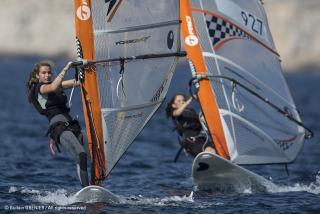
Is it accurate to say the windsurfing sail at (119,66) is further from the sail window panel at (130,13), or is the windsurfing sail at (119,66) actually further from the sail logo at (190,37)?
the sail logo at (190,37)

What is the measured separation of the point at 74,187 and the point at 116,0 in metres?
4.26

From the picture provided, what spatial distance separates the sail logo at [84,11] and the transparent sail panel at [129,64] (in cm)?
15

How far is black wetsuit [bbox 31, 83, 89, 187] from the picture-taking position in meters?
14.4

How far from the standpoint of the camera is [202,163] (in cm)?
1591

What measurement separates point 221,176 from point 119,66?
305 centimetres

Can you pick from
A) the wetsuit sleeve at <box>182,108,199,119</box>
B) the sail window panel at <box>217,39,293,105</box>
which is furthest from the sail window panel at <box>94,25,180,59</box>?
the wetsuit sleeve at <box>182,108,199,119</box>

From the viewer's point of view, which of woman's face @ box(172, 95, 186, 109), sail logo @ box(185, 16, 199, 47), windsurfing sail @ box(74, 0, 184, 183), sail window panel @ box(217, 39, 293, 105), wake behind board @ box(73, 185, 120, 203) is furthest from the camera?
sail window panel @ box(217, 39, 293, 105)

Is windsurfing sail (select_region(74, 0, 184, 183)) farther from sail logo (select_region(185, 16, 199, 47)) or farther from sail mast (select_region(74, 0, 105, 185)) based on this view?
sail logo (select_region(185, 16, 199, 47))

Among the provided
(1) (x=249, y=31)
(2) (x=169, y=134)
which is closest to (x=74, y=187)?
(1) (x=249, y=31)

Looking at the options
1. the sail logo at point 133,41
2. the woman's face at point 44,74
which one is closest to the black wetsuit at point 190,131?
the sail logo at point 133,41

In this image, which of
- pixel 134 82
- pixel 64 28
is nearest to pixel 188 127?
pixel 134 82

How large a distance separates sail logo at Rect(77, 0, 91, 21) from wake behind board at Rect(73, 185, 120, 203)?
2.74m

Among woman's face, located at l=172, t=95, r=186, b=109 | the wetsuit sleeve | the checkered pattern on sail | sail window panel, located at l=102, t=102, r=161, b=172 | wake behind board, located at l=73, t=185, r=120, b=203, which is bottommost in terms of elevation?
wake behind board, located at l=73, t=185, r=120, b=203

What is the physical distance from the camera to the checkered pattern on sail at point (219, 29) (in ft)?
57.2
